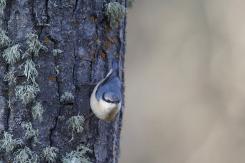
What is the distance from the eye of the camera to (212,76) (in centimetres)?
800

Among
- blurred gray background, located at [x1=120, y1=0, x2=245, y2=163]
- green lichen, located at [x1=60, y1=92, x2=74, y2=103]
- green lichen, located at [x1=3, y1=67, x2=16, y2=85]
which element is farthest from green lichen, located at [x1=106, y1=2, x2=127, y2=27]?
blurred gray background, located at [x1=120, y1=0, x2=245, y2=163]

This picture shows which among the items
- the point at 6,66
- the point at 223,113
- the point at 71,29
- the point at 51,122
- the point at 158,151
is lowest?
the point at 158,151

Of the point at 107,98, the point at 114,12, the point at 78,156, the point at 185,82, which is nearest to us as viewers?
the point at 107,98

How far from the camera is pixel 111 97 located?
268 centimetres

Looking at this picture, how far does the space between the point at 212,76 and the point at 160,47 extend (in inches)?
30.0

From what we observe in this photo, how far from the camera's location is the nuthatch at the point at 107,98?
8.66 feet

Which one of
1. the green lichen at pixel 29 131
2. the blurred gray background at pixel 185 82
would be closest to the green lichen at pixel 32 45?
the green lichen at pixel 29 131

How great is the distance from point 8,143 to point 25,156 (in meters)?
0.09

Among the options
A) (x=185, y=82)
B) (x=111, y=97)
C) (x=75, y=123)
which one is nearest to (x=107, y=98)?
(x=111, y=97)

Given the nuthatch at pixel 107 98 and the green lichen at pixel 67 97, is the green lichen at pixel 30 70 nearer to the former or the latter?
the green lichen at pixel 67 97

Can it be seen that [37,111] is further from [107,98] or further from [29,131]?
[107,98]

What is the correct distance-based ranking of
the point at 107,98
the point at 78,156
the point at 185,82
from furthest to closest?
the point at 185,82 → the point at 78,156 → the point at 107,98

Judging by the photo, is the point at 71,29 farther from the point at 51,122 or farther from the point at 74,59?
the point at 51,122

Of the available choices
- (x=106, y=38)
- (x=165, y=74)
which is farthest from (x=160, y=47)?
(x=106, y=38)
